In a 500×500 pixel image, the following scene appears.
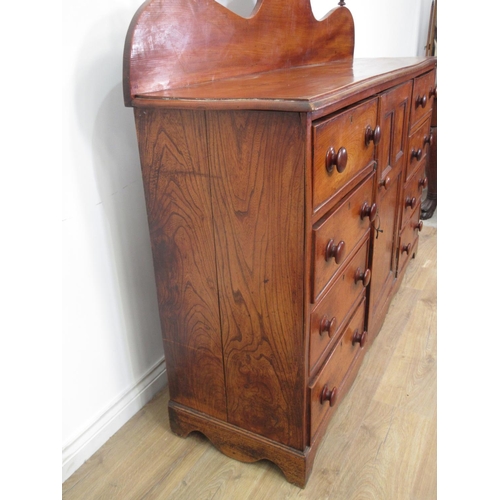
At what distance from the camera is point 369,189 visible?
129cm

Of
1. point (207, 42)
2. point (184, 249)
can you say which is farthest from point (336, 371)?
point (207, 42)

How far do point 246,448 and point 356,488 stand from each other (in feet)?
0.96

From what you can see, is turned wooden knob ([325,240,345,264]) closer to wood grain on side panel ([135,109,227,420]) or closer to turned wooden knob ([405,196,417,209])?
wood grain on side panel ([135,109,227,420])

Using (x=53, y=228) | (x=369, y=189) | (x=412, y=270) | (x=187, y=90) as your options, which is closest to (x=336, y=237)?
(x=369, y=189)

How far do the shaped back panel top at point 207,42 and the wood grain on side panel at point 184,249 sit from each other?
113mm

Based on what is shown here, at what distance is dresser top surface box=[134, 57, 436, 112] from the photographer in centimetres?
84

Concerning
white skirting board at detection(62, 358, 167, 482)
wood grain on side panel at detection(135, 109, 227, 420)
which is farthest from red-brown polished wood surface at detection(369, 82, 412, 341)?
white skirting board at detection(62, 358, 167, 482)

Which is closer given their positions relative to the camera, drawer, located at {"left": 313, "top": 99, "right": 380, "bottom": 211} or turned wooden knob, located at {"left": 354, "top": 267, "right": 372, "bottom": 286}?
drawer, located at {"left": 313, "top": 99, "right": 380, "bottom": 211}

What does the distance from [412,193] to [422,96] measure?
1.31 feet

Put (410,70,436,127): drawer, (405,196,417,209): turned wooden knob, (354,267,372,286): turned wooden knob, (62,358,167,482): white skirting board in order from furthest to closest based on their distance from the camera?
(405,196,417,209): turned wooden knob, (410,70,436,127): drawer, (354,267,372,286): turned wooden knob, (62,358,167,482): white skirting board

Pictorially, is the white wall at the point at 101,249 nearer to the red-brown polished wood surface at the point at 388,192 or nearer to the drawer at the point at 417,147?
the red-brown polished wood surface at the point at 388,192

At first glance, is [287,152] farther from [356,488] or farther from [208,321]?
[356,488]

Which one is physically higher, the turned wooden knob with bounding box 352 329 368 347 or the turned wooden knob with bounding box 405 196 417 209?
the turned wooden knob with bounding box 405 196 417 209

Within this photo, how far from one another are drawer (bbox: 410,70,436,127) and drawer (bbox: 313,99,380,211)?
569 mm
